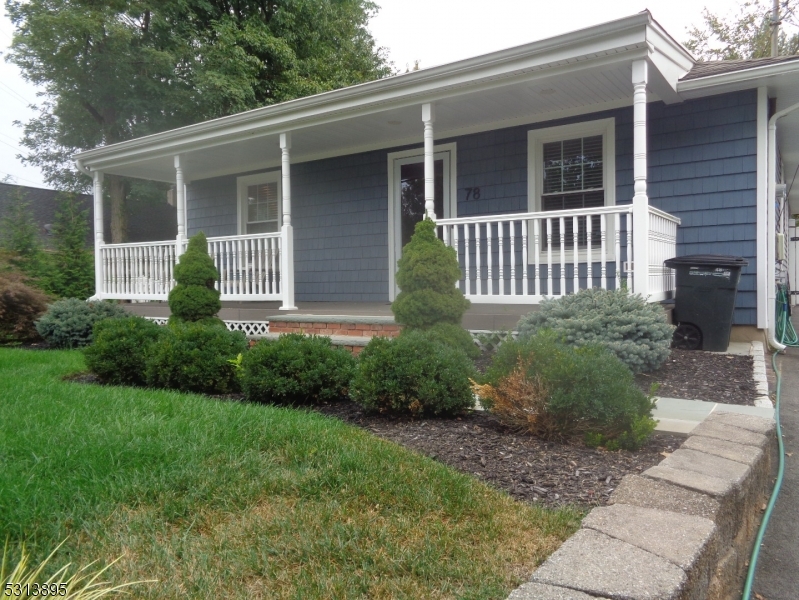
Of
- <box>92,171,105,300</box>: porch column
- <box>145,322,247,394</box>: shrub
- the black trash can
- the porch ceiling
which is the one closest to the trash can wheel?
the black trash can

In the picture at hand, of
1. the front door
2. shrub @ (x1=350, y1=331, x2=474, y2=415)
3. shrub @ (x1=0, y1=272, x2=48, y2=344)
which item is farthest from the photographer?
the front door

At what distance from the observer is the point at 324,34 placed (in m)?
20.3

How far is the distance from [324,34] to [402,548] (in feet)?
67.8

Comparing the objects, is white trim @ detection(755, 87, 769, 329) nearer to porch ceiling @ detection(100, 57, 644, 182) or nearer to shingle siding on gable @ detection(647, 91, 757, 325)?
shingle siding on gable @ detection(647, 91, 757, 325)

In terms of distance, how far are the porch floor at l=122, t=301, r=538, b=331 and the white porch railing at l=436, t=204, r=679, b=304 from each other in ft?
0.54

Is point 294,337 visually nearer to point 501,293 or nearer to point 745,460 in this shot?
point 501,293

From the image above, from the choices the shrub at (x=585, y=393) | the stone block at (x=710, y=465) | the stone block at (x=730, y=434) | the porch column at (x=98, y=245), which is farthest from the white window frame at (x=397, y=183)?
the stone block at (x=710, y=465)

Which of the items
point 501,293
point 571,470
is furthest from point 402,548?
point 501,293

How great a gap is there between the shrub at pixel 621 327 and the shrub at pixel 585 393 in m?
1.36

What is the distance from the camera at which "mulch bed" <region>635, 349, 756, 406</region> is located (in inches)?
182

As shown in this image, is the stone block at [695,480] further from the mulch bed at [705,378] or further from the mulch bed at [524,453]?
the mulch bed at [705,378]

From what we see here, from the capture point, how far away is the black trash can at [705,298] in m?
5.99

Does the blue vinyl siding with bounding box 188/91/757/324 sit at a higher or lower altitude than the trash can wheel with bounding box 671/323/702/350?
higher

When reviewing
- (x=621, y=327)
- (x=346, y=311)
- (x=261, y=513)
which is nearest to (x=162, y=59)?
(x=346, y=311)
